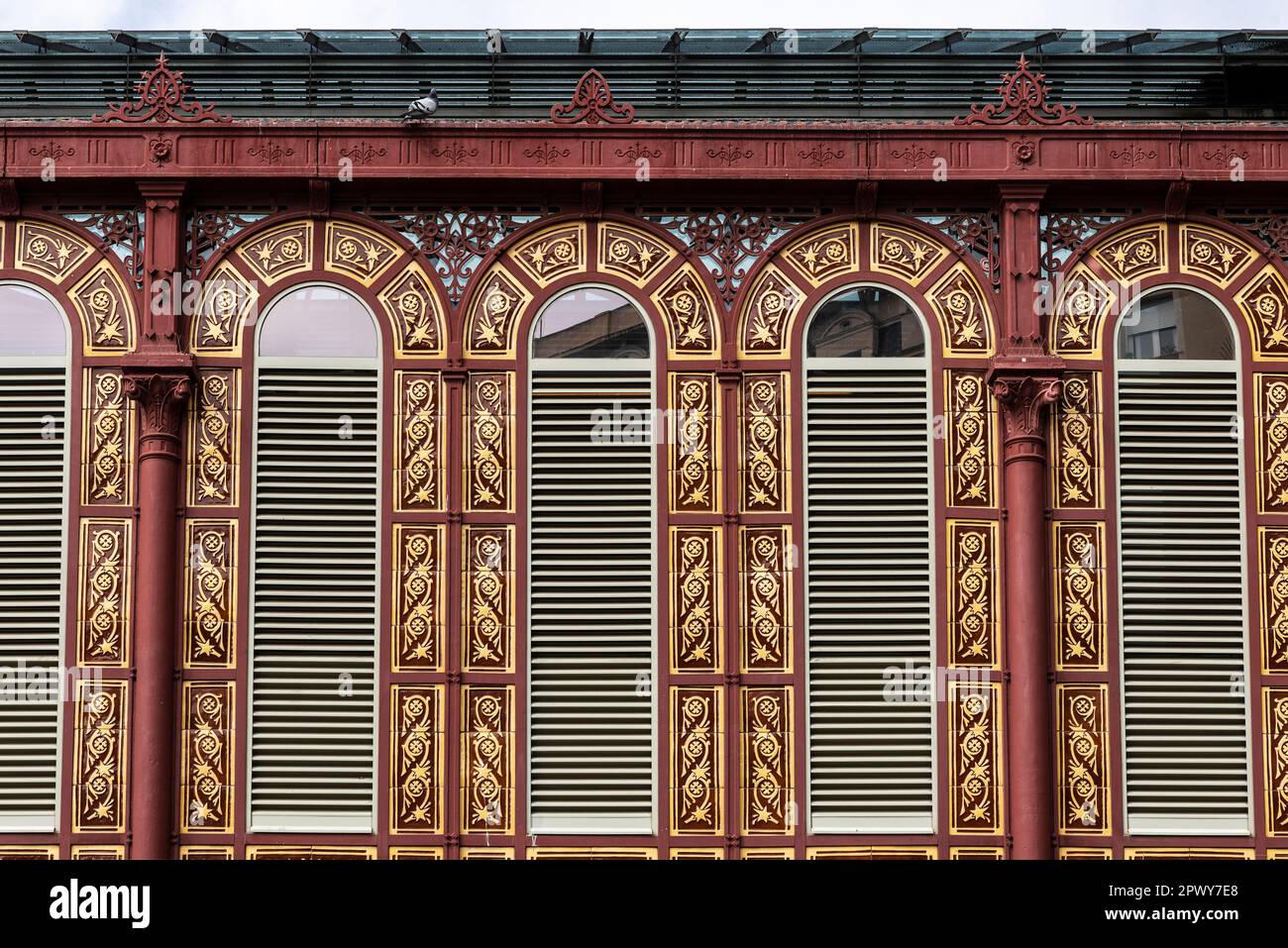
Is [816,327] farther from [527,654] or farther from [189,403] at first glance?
[189,403]

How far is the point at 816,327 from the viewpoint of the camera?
74.8 feet

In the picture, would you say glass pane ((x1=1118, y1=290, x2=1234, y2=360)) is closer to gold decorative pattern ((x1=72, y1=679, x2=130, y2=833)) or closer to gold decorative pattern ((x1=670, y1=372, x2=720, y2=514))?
gold decorative pattern ((x1=670, y1=372, x2=720, y2=514))

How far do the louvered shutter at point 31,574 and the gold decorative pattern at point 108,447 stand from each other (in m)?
0.22

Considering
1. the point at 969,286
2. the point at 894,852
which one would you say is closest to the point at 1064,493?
the point at 969,286

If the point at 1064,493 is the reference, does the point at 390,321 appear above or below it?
above

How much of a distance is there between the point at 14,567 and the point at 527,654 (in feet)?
15.9

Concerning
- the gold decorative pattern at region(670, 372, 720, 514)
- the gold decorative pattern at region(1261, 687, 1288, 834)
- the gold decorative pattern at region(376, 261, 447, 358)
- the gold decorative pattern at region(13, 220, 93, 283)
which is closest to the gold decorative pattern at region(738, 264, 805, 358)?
the gold decorative pattern at region(670, 372, 720, 514)

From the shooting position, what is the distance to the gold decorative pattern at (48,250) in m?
22.7

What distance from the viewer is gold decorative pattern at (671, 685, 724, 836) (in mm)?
21828

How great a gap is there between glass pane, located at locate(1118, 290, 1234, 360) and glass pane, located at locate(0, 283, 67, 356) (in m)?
10.2

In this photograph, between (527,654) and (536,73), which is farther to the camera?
(536,73)

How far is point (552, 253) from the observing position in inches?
902

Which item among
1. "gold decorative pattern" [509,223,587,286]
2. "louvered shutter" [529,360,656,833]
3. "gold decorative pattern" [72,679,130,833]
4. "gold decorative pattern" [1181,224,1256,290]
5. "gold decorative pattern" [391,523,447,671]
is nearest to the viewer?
"gold decorative pattern" [72,679,130,833]
